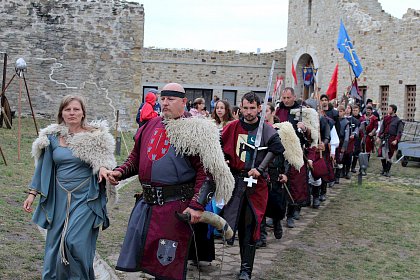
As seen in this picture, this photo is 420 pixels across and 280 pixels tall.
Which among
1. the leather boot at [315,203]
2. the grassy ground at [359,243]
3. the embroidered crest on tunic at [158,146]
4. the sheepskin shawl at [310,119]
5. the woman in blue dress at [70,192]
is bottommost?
the grassy ground at [359,243]

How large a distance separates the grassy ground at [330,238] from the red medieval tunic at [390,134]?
150 inches

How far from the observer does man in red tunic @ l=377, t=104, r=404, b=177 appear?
619 inches

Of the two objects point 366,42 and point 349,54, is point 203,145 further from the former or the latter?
point 366,42

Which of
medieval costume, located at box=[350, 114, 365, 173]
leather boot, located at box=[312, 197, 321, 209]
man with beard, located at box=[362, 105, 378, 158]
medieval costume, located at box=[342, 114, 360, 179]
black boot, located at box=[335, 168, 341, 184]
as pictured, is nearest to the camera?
leather boot, located at box=[312, 197, 321, 209]

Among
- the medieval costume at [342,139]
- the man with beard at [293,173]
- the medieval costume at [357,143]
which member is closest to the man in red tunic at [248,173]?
the man with beard at [293,173]

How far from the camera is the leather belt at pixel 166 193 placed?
4406mm

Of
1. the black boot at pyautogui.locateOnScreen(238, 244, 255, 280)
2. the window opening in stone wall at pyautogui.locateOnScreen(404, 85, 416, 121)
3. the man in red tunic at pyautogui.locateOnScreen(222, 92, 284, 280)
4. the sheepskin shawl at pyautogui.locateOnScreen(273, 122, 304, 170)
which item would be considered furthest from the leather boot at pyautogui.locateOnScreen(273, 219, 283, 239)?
the window opening in stone wall at pyautogui.locateOnScreen(404, 85, 416, 121)

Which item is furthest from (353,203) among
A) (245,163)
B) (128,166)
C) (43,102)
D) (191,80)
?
(191,80)

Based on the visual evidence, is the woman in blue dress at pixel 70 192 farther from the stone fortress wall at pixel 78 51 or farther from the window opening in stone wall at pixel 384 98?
the window opening in stone wall at pixel 384 98

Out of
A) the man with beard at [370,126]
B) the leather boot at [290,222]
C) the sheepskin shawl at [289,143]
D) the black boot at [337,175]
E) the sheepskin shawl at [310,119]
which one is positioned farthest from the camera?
the man with beard at [370,126]

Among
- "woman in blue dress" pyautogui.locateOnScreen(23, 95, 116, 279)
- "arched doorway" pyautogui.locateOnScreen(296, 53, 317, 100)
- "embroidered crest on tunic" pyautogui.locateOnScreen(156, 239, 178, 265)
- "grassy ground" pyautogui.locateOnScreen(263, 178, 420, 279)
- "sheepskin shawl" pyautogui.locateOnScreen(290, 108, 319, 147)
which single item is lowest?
"grassy ground" pyautogui.locateOnScreen(263, 178, 420, 279)

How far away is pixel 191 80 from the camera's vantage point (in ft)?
A: 109

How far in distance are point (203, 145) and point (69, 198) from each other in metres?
1.08

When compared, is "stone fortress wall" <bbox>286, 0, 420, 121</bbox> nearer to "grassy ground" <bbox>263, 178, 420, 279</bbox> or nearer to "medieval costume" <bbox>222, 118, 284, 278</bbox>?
"grassy ground" <bbox>263, 178, 420, 279</bbox>
